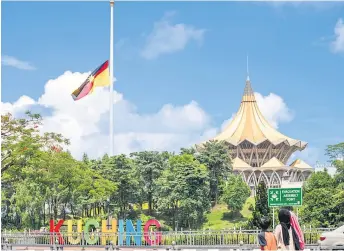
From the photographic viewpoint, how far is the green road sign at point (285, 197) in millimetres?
18641

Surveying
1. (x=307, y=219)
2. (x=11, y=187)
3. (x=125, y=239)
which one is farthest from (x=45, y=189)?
(x=307, y=219)

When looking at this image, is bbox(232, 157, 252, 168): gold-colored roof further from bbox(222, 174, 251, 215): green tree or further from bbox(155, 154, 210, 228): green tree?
bbox(155, 154, 210, 228): green tree

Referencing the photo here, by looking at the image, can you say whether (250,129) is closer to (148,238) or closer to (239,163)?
(239,163)

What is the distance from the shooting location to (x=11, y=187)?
35719 mm

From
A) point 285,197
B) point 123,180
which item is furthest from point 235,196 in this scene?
point 285,197

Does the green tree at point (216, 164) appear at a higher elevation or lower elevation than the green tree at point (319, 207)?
Result: higher

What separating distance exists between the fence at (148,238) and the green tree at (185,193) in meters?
18.1

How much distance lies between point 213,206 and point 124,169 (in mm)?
12517

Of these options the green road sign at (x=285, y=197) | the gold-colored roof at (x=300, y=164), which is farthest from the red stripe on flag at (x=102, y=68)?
the gold-colored roof at (x=300, y=164)

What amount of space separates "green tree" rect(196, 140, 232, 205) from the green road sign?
33.4 m

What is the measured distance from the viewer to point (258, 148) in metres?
76.0

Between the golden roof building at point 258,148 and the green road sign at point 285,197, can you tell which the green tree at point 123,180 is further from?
the golden roof building at point 258,148

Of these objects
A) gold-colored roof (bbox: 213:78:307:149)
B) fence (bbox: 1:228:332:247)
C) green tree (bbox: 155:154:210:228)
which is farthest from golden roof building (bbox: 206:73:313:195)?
fence (bbox: 1:228:332:247)

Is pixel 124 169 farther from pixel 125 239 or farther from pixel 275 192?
pixel 275 192
